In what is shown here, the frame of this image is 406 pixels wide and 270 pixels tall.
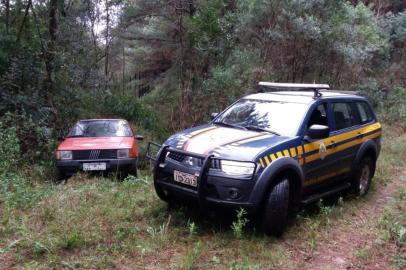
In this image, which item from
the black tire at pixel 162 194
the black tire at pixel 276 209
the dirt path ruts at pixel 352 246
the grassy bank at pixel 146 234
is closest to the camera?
the grassy bank at pixel 146 234

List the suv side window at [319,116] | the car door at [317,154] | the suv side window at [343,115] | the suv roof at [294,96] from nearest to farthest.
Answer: the car door at [317,154], the suv side window at [319,116], the suv roof at [294,96], the suv side window at [343,115]

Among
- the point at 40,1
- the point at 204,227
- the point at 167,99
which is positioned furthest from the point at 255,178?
the point at 167,99

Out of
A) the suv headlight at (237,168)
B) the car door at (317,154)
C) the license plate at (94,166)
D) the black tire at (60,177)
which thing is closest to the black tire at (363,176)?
the car door at (317,154)

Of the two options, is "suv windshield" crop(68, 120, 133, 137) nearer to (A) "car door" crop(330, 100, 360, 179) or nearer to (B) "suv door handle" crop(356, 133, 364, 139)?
(A) "car door" crop(330, 100, 360, 179)

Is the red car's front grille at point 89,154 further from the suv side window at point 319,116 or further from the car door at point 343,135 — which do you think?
the car door at point 343,135

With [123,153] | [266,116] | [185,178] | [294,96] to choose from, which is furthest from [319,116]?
[123,153]

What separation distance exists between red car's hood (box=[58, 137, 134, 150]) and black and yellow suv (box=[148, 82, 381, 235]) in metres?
2.83

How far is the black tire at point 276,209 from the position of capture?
15.9 feet

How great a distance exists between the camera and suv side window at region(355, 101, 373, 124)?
7.18m

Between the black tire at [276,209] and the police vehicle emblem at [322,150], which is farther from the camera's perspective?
the police vehicle emblem at [322,150]

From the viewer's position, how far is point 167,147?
5.37m

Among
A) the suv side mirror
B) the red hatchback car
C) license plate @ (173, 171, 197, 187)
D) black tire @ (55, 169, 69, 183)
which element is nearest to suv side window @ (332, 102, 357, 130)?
the suv side mirror

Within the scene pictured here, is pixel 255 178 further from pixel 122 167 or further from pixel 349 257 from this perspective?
pixel 122 167

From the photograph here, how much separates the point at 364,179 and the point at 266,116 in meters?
2.46
